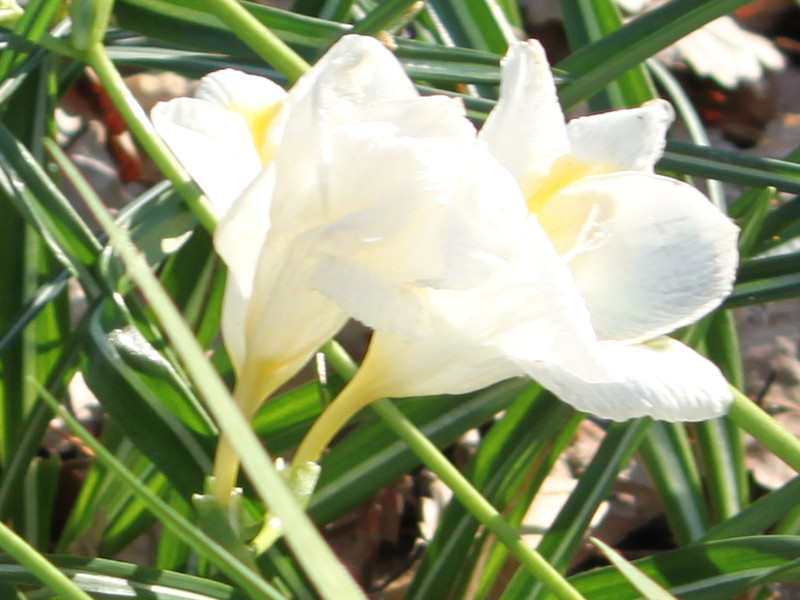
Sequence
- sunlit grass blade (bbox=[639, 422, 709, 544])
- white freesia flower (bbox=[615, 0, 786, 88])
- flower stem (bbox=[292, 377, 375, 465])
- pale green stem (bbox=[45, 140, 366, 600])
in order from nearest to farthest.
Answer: pale green stem (bbox=[45, 140, 366, 600])
flower stem (bbox=[292, 377, 375, 465])
sunlit grass blade (bbox=[639, 422, 709, 544])
white freesia flower (bbox=[615, 0, 786, 88])

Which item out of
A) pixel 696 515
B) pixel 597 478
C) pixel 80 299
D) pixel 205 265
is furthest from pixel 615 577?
pixel 80 299

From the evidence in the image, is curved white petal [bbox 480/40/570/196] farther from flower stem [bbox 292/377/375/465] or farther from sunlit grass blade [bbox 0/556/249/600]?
sunlit grass blade [bbox 0/556/249/600]

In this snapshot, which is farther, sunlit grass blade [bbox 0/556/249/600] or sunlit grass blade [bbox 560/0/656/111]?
sunlit grass blade [bbox 560/0/656/111]

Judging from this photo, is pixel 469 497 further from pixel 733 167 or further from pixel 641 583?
pixel 733 167

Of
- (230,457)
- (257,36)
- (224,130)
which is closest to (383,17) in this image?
(257,36)

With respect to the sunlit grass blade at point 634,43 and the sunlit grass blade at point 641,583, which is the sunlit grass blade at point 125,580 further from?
the sunlit grass blade at point 634,43

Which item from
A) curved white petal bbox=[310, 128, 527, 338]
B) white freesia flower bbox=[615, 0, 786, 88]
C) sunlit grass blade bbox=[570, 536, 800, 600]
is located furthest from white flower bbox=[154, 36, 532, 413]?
white freesia flower bbox=[615, 0, 786, 88]

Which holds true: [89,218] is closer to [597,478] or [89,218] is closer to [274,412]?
[274,412]

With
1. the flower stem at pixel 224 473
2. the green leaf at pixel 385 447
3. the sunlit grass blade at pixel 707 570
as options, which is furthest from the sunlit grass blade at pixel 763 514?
the flower stem at pixel 224 473
